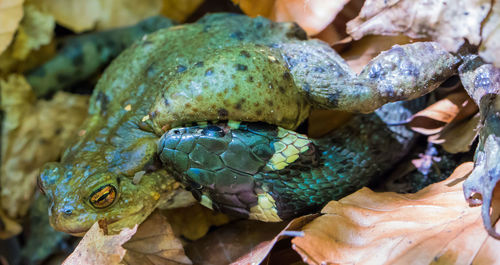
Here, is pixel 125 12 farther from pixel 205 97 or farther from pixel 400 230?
pixel 400 230

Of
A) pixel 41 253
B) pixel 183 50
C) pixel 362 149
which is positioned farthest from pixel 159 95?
pixel 41 253

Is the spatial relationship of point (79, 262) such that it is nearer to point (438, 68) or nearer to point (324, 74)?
point (324, 74)

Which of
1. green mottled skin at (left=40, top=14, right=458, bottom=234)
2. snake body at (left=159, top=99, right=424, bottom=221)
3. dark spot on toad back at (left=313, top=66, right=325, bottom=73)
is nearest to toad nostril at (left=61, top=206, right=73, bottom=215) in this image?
green mottled skin at (left=40, top=14, right=458, bottom=234)

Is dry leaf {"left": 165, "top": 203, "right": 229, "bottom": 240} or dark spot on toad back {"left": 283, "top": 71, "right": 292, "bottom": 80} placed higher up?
dark spot on toad back {"left": 283, "top": 71, "right": 292, "bottom": 80}

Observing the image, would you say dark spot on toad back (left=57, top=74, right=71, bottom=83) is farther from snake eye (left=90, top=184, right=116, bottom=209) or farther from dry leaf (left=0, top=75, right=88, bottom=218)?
snake eye (left=90, top=184, right=116, bottom=209)

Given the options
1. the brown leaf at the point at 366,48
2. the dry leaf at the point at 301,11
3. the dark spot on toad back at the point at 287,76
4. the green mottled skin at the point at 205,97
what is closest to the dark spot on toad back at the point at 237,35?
the green mottled skin at the point at 205,97

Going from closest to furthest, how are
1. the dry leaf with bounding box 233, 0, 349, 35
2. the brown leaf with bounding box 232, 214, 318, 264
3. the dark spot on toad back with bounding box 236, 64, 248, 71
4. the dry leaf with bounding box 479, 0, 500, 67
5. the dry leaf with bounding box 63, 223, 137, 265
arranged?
1. the dry leaf with bounding box 479, 0, 500, 67
2. the brown leaf with bounding box 232, 214, 318, 264
3. the dry leaf with bounding box 63, 223, 137, 265
4. the dark spot on toad back with bounding box 236, 64, 248, 71
5. the dry leaf with bounding box 233, 0, 349, 35

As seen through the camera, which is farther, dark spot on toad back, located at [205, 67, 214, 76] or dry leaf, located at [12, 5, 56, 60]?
dry leaf, located at [12, 5, 56, 60]

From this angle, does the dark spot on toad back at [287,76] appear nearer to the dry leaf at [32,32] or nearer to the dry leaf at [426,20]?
the dry leaf at [426,20]
